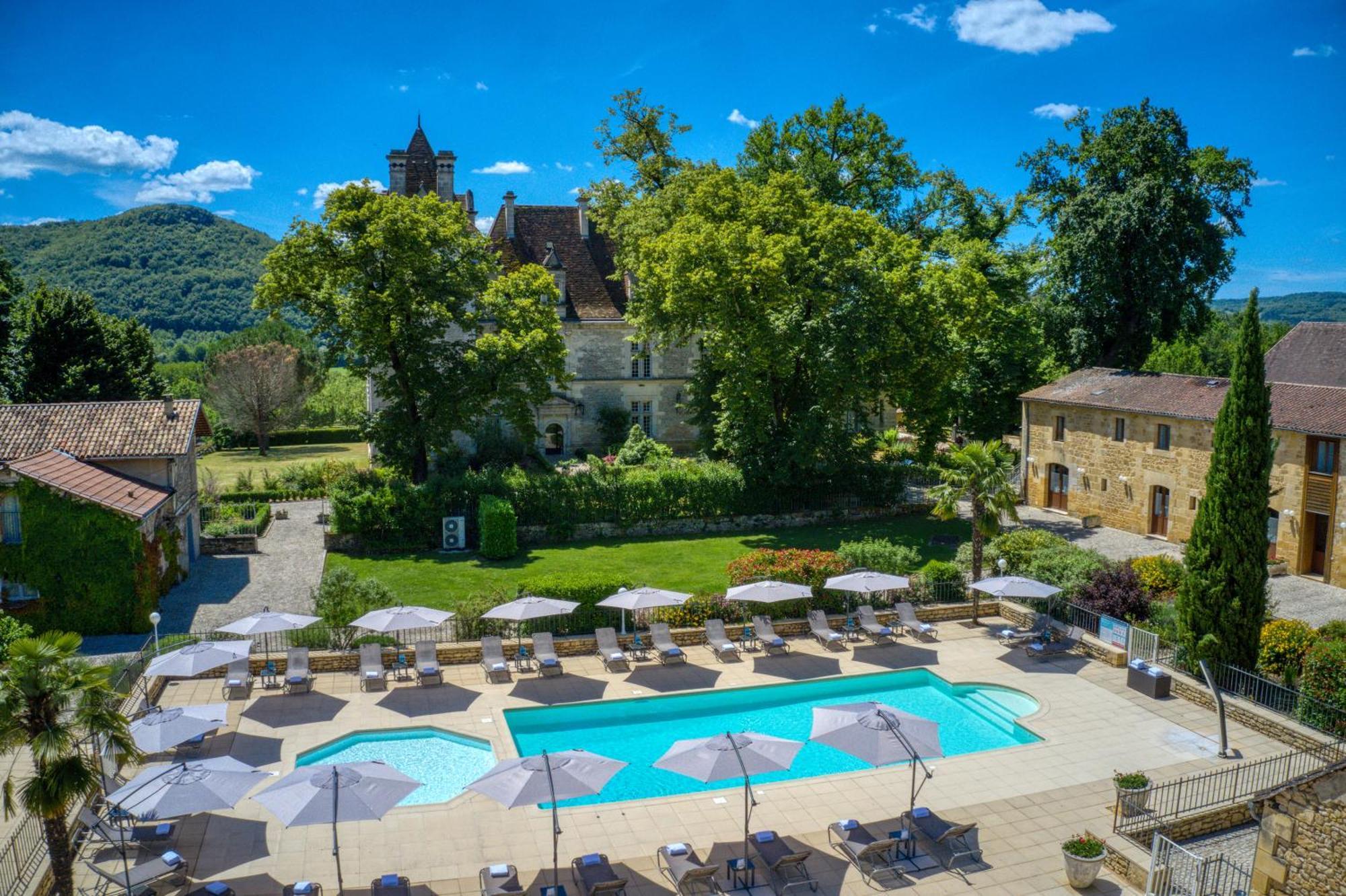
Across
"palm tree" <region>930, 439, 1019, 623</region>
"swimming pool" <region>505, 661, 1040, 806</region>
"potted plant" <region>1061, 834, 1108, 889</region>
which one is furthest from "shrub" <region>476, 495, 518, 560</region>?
"potted plant" <region>1061, 834, 1108, 889</region>

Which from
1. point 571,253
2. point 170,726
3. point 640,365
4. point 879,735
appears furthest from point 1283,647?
point 571,253

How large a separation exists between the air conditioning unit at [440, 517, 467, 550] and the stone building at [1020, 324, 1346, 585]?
22545 mm

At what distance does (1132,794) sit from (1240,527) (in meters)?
7.59

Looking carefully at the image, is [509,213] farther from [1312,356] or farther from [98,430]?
[1312,356]

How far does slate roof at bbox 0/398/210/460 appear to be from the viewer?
26656mm

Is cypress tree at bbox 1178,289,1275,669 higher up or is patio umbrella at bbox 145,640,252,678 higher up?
cypress tree at bbox 1178,289,1275,669

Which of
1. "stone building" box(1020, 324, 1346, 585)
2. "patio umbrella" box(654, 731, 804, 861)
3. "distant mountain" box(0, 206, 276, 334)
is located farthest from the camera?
"distant mountain" box(0, 206, 276, 334)

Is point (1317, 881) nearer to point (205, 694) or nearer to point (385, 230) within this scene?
point (205, 694)

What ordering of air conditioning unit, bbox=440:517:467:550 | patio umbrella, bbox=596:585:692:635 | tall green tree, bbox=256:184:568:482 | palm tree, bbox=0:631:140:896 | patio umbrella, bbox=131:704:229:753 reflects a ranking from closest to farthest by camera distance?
palm tree, bbox=0:631:140:896
patio umbrella, bbox=131:704:229:753
patio umbrella, bbox=596:585:692:635
air conditioning unit, bbox=440:517:467:550
tall green tree, bbox=256:184:568:482

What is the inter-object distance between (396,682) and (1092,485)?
26.7 m

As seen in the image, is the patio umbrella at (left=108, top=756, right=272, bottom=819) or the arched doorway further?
the arched doorway

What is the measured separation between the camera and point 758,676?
2144 centimetres

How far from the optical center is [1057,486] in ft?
125

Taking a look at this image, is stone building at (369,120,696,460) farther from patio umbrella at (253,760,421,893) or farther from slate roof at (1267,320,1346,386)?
patio umbrella at (253,760,421,893)
